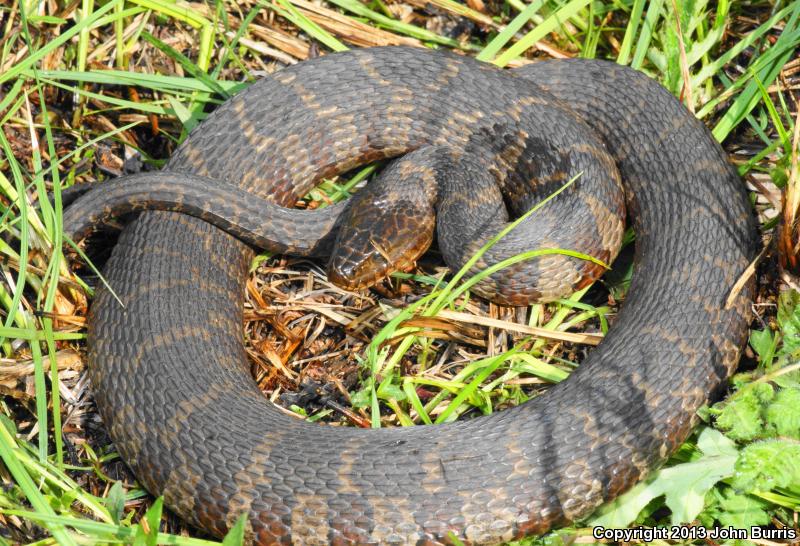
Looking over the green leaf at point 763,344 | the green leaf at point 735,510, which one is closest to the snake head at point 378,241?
the green leaf at point 763,344

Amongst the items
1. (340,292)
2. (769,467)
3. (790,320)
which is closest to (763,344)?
(790,320)

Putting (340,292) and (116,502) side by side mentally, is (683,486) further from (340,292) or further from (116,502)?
(116,502)

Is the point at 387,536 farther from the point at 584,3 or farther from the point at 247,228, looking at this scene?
the point at 584,3

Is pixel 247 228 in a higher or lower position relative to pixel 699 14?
lower

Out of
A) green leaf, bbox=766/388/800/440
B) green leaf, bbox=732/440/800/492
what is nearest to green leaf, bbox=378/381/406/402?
green leaf, bbox=732/440/800/492

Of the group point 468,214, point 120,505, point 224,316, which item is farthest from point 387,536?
point 468,214

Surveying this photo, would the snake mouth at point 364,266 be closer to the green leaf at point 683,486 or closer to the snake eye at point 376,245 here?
the snake eye at point 376,245

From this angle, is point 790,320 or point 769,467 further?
point 790,320
